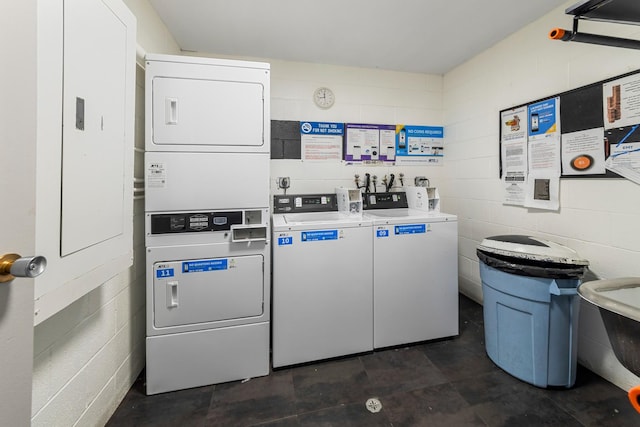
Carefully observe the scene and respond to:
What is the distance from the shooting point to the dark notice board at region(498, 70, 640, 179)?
1643 millimetres

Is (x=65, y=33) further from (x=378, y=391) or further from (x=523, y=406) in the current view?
(x=523, y=406)

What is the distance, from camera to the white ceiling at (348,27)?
185cm

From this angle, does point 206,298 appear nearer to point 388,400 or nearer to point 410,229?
point 388,400

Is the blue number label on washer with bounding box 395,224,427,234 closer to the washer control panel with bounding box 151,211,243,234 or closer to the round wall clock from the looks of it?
the washer control panel with bounding box 151,211,243,234

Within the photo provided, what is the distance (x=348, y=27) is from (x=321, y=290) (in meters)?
2.10

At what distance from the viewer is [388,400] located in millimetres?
1578

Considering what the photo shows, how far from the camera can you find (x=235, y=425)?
142 centimetres

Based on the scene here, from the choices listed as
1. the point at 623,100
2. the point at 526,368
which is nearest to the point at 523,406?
the point at 526,368

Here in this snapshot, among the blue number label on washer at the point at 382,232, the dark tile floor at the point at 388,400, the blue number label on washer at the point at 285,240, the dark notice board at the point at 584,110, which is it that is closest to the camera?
the dark tile floor at the point at 388,400

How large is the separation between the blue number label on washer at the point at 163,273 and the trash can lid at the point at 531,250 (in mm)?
2118

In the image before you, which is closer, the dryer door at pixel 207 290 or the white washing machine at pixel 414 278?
the dryer door at pixel 207 290

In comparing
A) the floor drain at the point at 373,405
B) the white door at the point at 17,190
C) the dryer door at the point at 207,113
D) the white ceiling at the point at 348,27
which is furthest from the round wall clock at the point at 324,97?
the floor drain at the point at 373,405

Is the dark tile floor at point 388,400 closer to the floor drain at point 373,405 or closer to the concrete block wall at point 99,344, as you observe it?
the floor drain at point 373,405

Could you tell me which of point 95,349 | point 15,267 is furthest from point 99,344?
point 15,267
